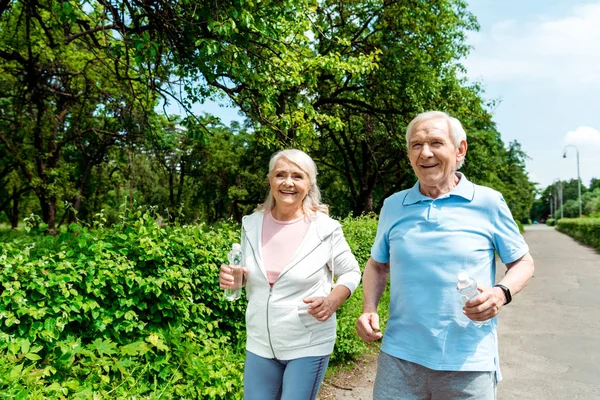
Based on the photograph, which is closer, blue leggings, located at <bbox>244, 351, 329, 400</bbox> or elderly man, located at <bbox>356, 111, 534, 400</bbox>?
elderly man, located at <bbox>356, 111, 534, 400</bbox>

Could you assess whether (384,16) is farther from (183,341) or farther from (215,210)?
(215,210)

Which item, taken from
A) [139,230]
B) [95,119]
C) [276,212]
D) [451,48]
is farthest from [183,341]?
[95,119]

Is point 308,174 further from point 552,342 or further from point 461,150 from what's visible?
point 552,342

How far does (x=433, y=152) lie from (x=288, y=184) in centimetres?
85

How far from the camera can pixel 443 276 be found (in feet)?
7.04

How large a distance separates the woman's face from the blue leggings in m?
0.83

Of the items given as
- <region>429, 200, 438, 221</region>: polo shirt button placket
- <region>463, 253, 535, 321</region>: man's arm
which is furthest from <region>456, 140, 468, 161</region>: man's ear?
<region>463, 253, 535, 321</region>: man's arm

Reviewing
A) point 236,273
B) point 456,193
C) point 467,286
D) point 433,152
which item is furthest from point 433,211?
point 236,273

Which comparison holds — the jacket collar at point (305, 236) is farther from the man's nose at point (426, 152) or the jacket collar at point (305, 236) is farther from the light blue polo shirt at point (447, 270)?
the man's nose at point (426, 152)

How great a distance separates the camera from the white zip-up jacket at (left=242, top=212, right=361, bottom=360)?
2600mm

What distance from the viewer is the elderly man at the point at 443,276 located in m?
2.11

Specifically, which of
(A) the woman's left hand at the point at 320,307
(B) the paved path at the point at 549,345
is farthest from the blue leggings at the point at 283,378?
(B) the paved path at the point at 549,345

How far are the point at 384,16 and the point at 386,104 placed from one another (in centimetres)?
266

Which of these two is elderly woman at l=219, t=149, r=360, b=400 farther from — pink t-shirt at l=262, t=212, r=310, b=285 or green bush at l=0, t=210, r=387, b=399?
green bush at l=0, t=210, r=387, b=399
